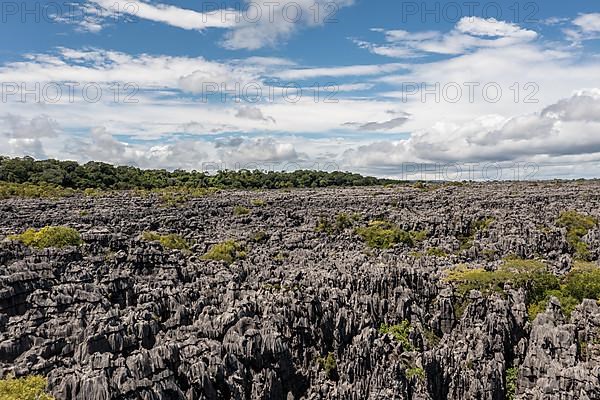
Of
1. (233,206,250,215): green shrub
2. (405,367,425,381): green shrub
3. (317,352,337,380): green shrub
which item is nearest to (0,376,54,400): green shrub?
(317,352,337,380): green shrub

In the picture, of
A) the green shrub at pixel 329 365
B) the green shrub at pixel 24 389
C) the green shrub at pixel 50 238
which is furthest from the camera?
the green shrub at pixel 50 238

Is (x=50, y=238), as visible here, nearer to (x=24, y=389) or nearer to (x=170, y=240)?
(x=170, y=240)

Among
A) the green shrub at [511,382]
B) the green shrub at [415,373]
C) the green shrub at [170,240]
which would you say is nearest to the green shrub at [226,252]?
the green shrub at [170,240]

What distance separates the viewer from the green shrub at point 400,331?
2903 cm

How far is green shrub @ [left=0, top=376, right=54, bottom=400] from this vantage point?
17719 millimetres

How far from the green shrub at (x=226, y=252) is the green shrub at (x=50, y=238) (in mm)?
10043

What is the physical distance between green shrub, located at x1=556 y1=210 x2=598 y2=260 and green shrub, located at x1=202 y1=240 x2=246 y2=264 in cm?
2889

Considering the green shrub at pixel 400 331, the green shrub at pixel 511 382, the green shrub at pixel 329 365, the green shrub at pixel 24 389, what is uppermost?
the green shrub at pixel 24 389

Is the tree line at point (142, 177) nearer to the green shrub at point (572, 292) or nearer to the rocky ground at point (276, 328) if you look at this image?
the rocky ground at point (276, 328)

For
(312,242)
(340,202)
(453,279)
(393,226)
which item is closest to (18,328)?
(453,279)

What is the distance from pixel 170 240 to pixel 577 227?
4231cm

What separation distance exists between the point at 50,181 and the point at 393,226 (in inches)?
2541

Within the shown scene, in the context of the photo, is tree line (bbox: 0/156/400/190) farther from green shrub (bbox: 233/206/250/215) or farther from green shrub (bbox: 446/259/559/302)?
green shrub (bbox: 446/259/559/302)

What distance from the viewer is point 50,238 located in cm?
4081
